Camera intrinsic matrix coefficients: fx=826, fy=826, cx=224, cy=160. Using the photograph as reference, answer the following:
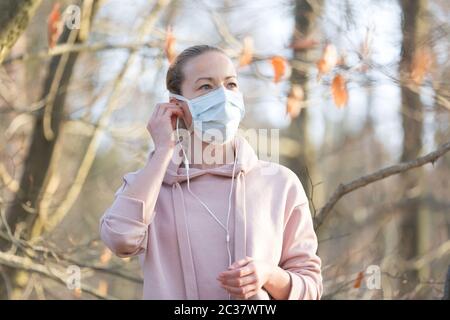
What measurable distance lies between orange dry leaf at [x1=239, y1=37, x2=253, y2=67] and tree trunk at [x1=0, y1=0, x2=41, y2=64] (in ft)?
6.83

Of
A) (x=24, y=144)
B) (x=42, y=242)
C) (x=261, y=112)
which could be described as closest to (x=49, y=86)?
(x=24, y=144)

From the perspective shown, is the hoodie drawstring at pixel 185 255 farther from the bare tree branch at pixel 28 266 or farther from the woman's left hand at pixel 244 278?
the bare tree branch at pixel 28 266

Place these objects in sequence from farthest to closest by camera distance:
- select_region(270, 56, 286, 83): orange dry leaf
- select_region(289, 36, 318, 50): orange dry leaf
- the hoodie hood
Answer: select_region(289, 36, 318, 50): orange dry leaf
select_region(270, 56, 286, 83): orange dry leaf
the hoodie hood

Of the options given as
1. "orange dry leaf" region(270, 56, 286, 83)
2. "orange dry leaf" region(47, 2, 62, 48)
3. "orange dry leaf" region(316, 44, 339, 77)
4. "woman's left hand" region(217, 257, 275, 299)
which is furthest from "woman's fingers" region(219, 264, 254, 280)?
"orange dry leaf" region(270, 56, 286, 83)

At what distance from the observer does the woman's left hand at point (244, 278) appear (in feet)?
6.99

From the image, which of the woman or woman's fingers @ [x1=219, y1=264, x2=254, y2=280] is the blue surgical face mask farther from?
woman's fingers @ [x1=219, y1=264, x2=254, y2=280]

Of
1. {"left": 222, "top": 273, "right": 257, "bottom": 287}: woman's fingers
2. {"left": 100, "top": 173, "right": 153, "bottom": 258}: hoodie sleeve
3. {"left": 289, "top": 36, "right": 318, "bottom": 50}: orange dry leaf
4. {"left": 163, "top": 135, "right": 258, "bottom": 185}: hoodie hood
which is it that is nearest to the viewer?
{"left": 222, "top": 273, "right": 257, "bottom": 287}: woman's fingers

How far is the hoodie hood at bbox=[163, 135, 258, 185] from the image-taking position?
2414 mm

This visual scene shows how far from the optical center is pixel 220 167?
7.97ft

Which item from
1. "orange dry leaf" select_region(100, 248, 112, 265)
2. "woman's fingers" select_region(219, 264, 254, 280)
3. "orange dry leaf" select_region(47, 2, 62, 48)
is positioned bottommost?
"woman's fingers" select_region(219, 264, 254, 280)

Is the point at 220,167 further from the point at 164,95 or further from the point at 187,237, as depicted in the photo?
the point at 164,95

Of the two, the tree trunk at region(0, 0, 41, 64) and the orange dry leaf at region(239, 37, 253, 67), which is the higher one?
the orange dry leaf at region(239, 37, 253, 67)

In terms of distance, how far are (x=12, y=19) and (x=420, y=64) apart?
2.91 m

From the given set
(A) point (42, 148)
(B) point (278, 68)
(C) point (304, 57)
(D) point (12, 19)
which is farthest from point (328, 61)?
(D) point (12, 19)
